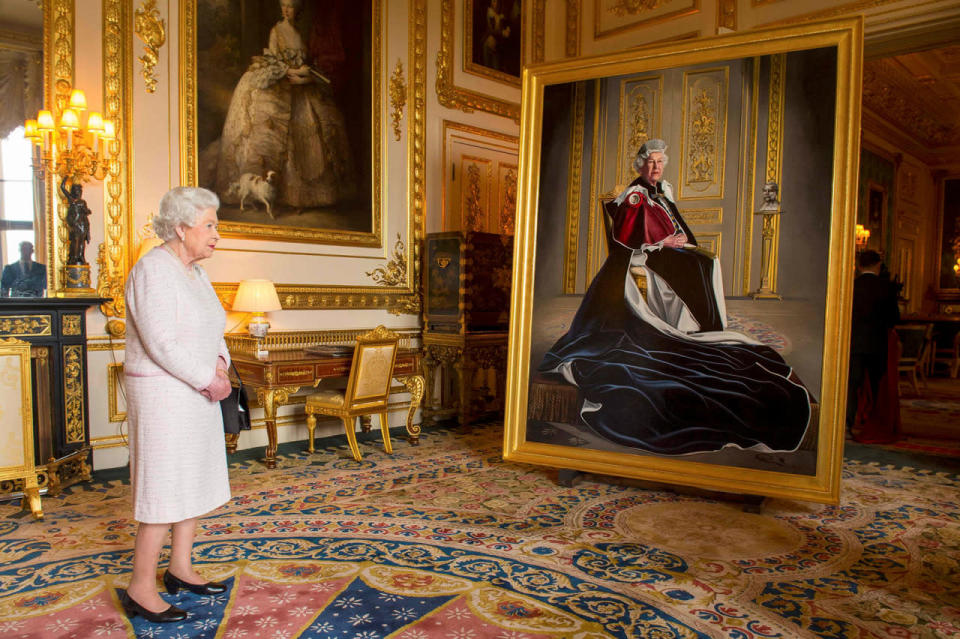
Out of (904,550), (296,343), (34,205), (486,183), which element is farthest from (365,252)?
(904,550)

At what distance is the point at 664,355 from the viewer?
13.8 feet

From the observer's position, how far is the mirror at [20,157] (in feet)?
15.2

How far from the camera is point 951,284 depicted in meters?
13.9

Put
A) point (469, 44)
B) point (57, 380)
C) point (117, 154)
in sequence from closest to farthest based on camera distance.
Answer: point (57, 380)
point (117, 154)
point (469, 44)

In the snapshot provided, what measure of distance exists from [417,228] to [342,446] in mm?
2331

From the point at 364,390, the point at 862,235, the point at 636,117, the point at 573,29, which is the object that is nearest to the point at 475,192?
the point at 573,29

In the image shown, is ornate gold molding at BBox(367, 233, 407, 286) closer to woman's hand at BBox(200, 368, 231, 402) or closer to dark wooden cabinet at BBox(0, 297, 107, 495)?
dark wooden cabinet at BBox(0, 297, 107, 495)

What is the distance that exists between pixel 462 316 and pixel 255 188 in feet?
7.20

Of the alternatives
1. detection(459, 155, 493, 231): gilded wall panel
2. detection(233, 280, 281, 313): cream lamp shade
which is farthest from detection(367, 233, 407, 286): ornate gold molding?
detection(233, 280, 281, 313): cream lamp shade

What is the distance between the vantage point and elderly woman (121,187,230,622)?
2.50 m

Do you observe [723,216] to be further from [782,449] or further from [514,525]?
[514,525]

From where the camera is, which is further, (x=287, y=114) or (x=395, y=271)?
(x=395, y=271)

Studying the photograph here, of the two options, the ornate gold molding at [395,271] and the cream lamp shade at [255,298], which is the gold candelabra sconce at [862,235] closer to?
the ornate gold molding at [395,271]

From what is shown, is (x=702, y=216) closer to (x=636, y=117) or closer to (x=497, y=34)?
(x=636, y=117)
